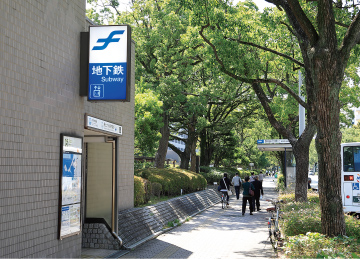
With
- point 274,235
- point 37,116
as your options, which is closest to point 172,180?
point 274,235

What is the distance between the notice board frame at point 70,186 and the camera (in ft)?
28.0

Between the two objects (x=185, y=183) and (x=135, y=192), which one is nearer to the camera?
(x=135, y=192)

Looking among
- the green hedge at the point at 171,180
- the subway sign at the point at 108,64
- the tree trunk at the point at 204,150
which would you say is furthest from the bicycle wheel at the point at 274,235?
the tree trunk at the point at 204,150

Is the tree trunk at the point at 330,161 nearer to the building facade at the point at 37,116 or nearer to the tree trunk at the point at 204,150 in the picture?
the building facade at the point at 37,116

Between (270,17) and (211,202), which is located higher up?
(270,17)

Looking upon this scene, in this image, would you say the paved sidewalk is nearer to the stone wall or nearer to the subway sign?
the stone wall

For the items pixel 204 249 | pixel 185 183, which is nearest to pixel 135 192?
pixel 204 249

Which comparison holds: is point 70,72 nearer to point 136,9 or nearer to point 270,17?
point 270,17

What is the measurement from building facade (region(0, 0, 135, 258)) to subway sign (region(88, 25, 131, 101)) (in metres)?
0.35

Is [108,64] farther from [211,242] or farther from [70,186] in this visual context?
[211,242]

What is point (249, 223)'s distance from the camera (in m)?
17.2

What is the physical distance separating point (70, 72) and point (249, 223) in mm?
10659

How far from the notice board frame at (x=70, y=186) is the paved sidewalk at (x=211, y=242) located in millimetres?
1850

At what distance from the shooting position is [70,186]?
890 cm
